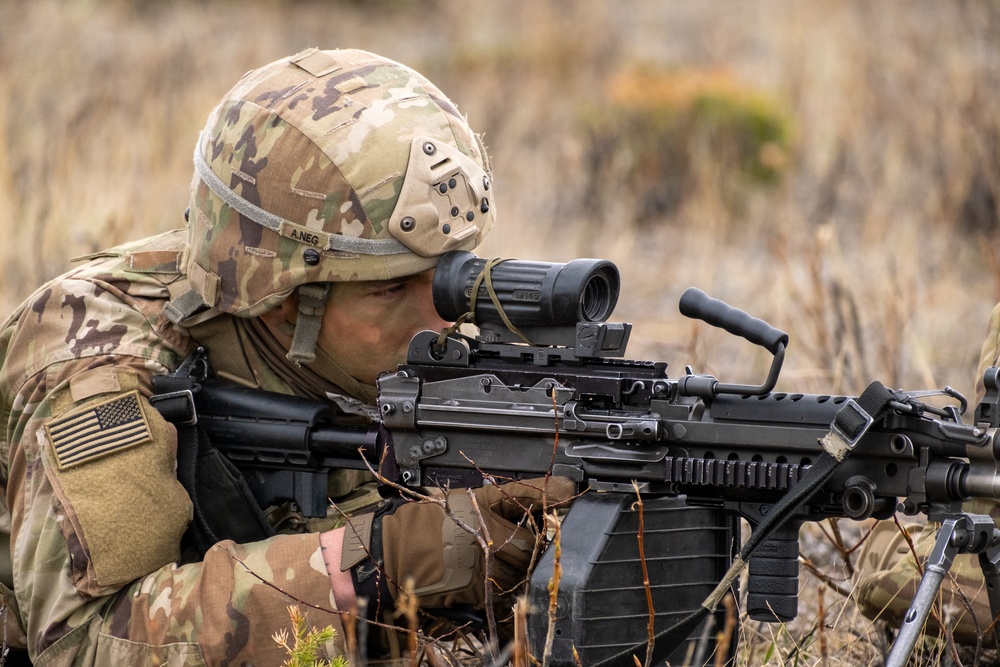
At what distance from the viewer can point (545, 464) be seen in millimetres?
2896

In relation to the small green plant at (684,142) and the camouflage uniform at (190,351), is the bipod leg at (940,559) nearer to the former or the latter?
the camouflage uniform at (190,351)

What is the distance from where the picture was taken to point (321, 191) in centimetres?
323

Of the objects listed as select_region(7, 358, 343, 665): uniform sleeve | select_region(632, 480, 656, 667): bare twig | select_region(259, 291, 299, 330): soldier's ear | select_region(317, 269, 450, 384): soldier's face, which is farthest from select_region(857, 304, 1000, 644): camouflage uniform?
select_region(259, 291, 299, 330): soldier's ear

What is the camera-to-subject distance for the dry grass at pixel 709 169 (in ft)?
21.5

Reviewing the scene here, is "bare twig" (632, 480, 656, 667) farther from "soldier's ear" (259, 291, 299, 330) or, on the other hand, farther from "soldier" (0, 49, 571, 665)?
"soldier's ear" (259, 291, 299, 330)

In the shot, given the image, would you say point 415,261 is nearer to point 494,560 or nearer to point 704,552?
point 494,560

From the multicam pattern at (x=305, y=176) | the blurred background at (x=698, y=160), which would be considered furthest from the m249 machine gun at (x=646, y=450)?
the blurred background at (x=698, y=160)

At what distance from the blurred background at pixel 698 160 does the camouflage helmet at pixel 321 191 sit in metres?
2.11

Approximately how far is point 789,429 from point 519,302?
721 millimetres

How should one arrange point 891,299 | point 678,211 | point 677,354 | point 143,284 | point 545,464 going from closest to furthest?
point 545,464 → point 143,284 → point 891,299 → point 677,354 → point 678,211

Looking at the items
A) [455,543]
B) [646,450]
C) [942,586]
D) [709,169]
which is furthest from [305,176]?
[709,169]

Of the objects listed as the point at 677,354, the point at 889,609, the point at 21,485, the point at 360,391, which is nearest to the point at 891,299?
the point at 677,354

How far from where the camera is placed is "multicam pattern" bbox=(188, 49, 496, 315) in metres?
3.23

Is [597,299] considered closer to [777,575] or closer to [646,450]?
[646,450]
